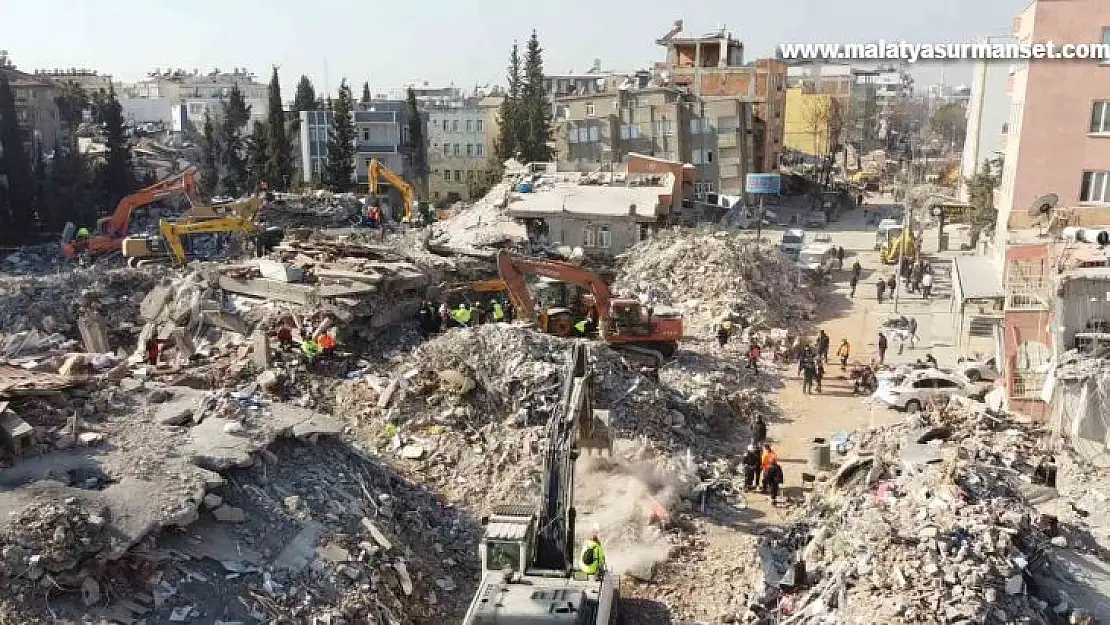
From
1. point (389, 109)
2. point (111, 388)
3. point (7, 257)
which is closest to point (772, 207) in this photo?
point (389, 109)

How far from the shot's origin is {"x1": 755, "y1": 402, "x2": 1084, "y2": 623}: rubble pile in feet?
30.6

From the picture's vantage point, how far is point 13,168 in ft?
137

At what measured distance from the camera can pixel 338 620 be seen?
997 cm

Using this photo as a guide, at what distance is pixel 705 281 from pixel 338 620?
1728 cm

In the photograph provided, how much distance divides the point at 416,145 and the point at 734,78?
816 inches

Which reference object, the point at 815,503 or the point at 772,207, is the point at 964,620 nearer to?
the point at 815,503

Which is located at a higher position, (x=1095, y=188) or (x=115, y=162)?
(x=1095, y=188)

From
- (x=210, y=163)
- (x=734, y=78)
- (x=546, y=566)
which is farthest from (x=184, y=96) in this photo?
(x=546, y=566)

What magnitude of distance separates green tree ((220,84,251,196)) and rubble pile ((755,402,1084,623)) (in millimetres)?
42372

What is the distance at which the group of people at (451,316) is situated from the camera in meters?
19.5

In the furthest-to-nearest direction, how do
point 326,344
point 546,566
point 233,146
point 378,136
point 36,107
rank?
point 378,136
point 233,146
point 36,107
point 326,344
point 546,566

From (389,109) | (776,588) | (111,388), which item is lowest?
(776,588)

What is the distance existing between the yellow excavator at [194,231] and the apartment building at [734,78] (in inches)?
875

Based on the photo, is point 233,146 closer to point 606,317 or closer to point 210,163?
point 210,163
